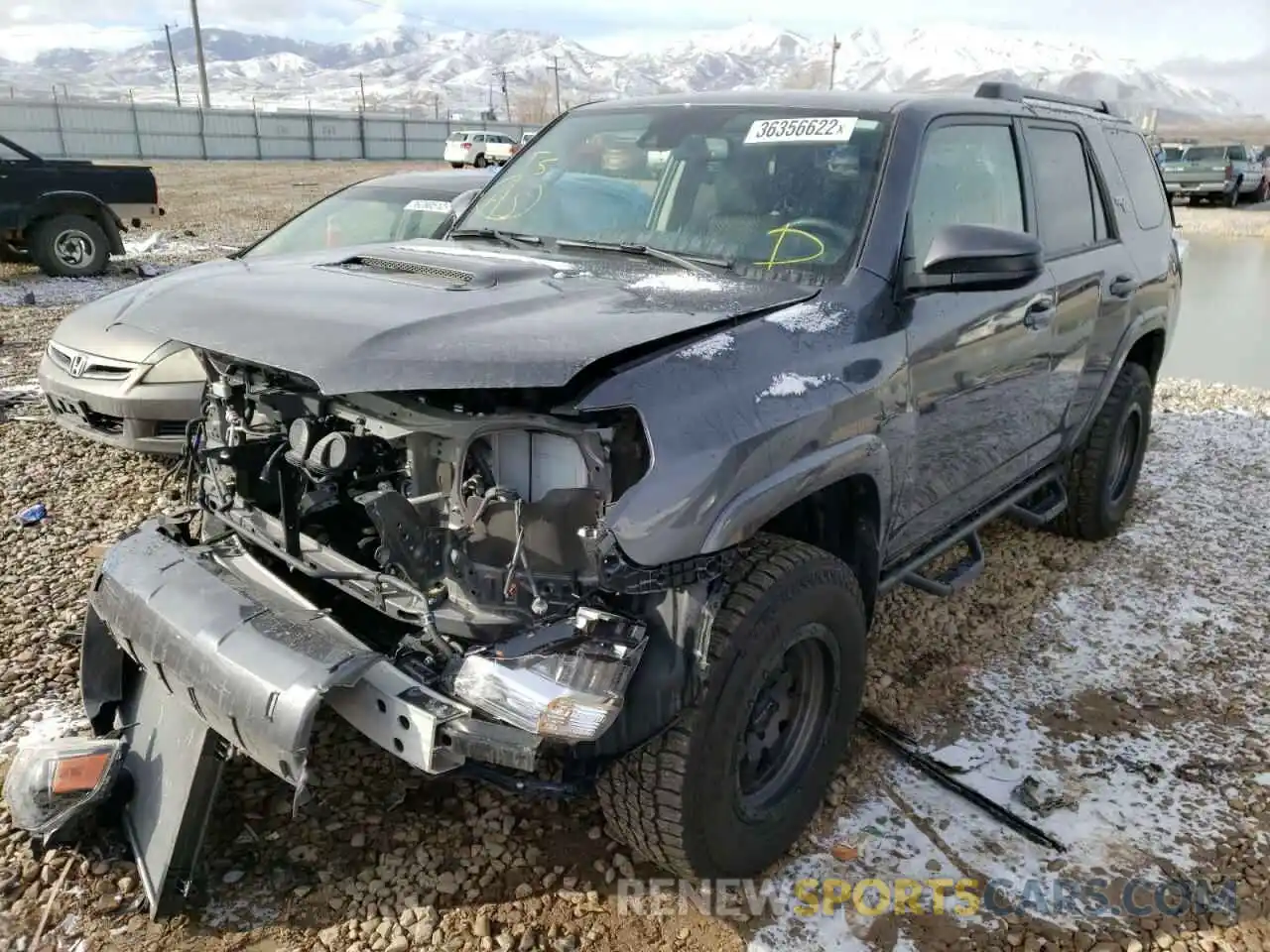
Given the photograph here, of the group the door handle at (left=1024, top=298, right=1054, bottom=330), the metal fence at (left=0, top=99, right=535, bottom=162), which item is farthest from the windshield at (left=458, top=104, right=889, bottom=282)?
the metal fence at (left=0, top=99, right=535, bottom=162)

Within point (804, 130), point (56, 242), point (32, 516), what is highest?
point (804, 130)

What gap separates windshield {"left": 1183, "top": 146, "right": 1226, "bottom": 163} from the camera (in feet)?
85.0

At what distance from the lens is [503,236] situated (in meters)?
3.53

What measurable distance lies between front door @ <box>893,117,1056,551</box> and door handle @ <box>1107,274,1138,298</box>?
760mm

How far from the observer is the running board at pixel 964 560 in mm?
3398

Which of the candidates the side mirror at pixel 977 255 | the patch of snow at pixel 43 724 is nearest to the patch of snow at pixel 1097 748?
the side mirror at pixel 977 255

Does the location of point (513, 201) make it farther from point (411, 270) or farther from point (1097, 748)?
point (1097, 748)

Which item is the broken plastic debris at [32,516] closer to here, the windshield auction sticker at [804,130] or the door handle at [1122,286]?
the windshield auction sticker at [804,130]

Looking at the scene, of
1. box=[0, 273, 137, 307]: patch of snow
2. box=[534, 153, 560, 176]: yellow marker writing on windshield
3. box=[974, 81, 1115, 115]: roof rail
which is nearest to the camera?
box=[534, 153, 560, 176]: yellow marker writing on windshield

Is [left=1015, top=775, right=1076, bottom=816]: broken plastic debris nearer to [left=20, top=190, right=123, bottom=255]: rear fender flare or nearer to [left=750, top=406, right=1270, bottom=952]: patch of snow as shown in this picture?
[left=750, top=406, right=1270, bottom=952]: patch of snow

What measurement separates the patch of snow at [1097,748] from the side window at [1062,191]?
1.62 metres

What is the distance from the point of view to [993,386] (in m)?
3.46

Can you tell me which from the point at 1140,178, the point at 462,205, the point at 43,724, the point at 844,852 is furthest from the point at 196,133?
the point at 844,852

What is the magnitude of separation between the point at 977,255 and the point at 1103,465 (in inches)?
102
